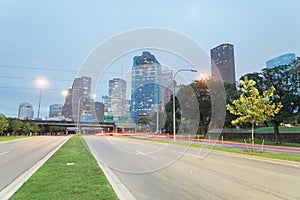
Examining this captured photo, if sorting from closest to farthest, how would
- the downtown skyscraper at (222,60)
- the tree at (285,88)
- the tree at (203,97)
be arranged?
the downtown skyscraper at (222,60)
the tree at (285,88)
the tree at (203,97)

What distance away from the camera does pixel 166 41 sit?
7.93 m

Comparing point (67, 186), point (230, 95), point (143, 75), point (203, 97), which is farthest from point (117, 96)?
point (203, 97)

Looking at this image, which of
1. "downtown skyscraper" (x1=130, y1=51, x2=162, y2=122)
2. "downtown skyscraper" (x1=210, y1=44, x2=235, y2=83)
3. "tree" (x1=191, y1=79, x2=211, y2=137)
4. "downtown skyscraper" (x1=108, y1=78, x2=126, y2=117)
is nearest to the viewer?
"downtown skyscraper" (x1=130, y1=51, x2=162, y2=122)

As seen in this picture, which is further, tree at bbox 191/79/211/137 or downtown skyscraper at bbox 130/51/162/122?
tree at bbox 191/79/211/137

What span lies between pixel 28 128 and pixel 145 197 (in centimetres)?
7993

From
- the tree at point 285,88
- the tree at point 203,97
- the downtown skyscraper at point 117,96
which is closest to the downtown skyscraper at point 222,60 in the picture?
the tree at point 203,97

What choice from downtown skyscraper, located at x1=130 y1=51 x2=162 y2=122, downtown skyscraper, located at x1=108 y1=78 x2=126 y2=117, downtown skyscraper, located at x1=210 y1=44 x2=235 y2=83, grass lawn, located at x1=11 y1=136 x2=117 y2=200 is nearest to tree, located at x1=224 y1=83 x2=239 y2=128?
downtown skyscraper, located at x1=210 y1=44 x2=235 y2=83

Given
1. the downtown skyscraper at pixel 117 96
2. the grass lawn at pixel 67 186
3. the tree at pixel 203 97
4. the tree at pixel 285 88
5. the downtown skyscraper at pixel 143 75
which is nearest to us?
the grass lawn at pixel 67 186

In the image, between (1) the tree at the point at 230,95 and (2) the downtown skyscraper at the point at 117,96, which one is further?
(1) the tree at the point at 230,95

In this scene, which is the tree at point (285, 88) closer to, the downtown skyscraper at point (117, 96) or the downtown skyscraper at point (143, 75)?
the downtown skyscraper at point (143, 75)

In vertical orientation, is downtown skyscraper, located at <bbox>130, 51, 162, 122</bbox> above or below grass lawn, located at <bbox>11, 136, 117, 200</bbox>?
above

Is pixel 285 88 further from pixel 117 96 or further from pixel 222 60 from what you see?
pixel 117 96

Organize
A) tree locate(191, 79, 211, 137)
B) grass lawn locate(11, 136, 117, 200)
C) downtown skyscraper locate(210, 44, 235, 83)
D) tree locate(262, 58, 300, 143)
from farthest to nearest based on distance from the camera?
tree locate(191, 79, 211, 137) → tree locate(262, 58, 300, 143) → downtown skyscraper locate(210, 44, 235, 83) → grass lawn locate(11, 136, 117, 200)

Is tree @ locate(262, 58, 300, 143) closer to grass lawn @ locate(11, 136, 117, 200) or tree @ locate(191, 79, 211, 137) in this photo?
tree @ locate(191, 79, 211, 137)
